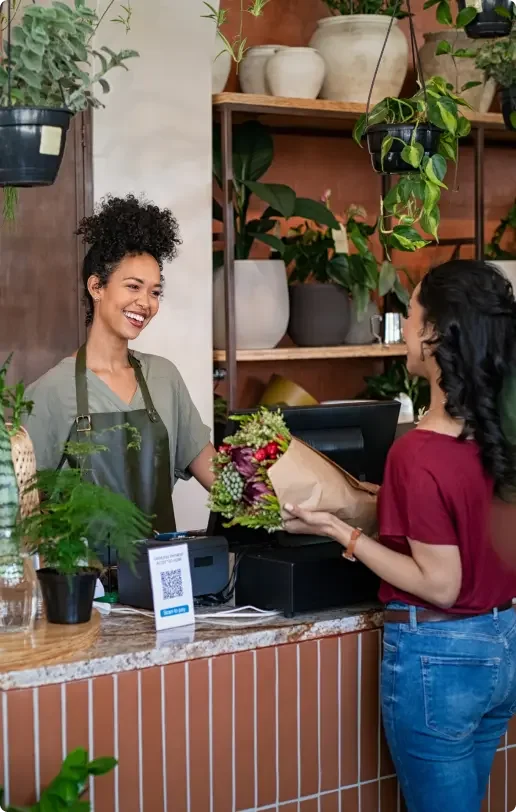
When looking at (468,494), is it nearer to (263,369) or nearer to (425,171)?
(425,171)

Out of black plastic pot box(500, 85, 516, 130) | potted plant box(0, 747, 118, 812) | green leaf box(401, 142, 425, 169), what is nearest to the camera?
potted plant box(0, 747, 118, 812)

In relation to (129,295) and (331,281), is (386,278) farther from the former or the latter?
(129,295)

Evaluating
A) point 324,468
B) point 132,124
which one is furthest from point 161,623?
point 132,124

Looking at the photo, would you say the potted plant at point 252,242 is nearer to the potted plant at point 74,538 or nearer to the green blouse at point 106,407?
the green blouse at point 106,407

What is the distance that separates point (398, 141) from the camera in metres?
2.86

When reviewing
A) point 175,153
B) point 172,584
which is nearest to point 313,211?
point 175,153

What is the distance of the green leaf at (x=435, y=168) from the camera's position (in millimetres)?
2867

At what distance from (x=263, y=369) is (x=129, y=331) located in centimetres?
159

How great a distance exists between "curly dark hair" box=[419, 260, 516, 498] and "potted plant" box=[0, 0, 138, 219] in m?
0.83

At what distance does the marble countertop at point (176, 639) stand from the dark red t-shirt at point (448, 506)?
207 millimetres

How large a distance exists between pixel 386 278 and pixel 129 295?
5.10ft

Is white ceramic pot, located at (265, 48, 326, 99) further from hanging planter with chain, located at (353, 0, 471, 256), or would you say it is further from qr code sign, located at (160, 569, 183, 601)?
qr code sign, located at (160, 569, 183, 601)

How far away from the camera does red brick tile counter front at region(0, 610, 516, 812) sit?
1906mm

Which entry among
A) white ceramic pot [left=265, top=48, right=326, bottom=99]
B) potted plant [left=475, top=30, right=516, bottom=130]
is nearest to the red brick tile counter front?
potted plant [left=475, top=30, right=516, bottom=130]
